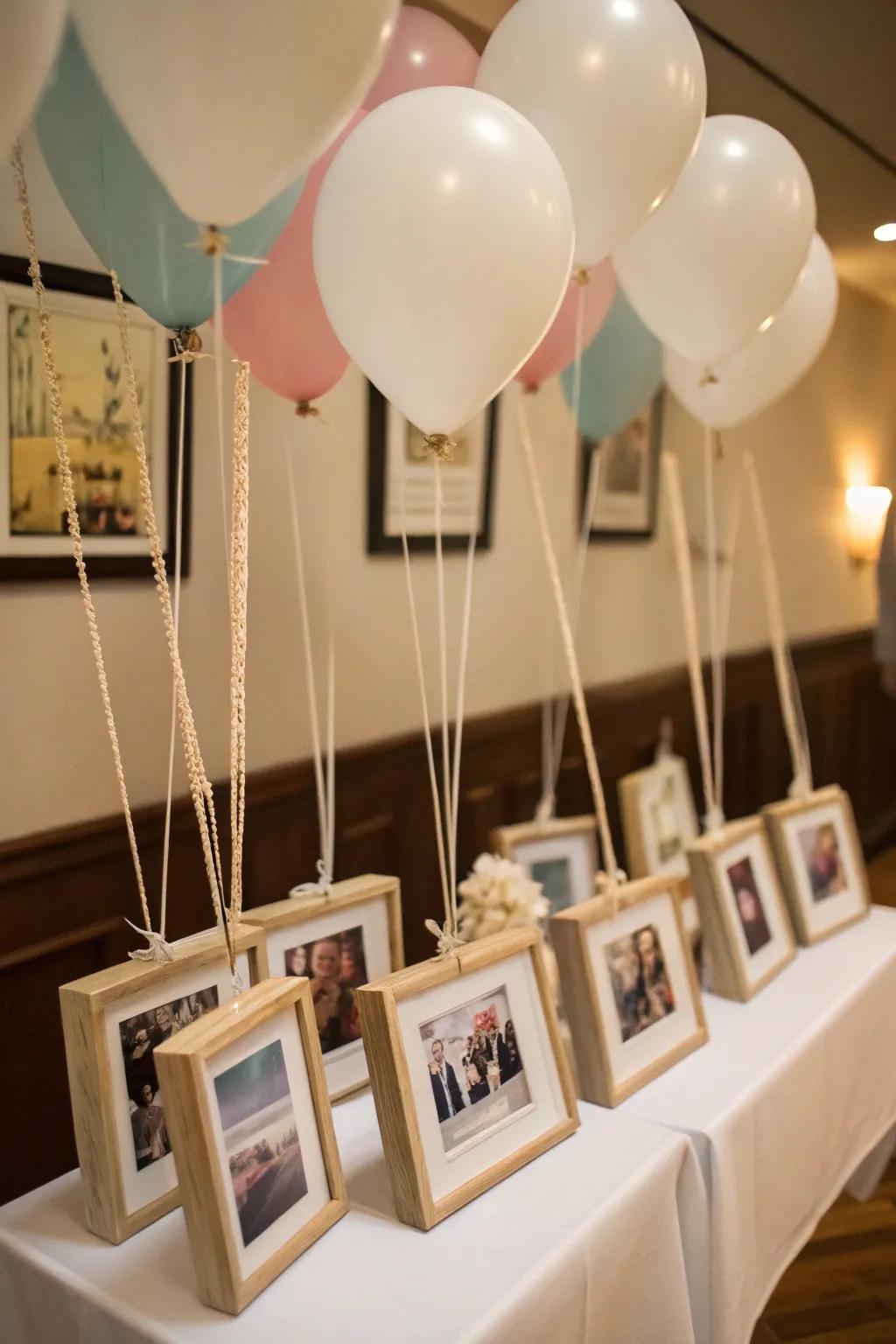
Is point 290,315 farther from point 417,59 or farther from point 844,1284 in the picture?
point 844,1284

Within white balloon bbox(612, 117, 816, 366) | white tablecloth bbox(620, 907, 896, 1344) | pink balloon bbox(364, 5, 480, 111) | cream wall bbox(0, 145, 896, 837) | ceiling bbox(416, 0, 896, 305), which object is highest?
ceiling bbox(416, 0, 896, 305)

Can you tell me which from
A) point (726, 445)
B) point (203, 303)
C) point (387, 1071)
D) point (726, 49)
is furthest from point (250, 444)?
point (726, 445)

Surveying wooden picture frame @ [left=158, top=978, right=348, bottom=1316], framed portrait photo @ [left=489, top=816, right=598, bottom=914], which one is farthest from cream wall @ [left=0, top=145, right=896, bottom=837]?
wooden picture frame @ [left=158, top=978, right=348, bottom=1316]

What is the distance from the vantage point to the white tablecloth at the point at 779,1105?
1.43 meters

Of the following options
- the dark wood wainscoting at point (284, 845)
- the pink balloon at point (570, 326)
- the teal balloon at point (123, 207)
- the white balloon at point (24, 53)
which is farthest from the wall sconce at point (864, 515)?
the white balloon at point (24, 53)

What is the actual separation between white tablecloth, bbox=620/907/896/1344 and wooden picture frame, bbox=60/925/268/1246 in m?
0.64

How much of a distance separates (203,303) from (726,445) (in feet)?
8.58

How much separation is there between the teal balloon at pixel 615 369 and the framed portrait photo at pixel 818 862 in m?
0.82

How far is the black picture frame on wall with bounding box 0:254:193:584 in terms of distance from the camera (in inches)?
55.7

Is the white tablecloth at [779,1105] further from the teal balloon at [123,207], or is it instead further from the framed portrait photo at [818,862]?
the teal balloon at [123,207]

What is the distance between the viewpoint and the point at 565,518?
103 inches

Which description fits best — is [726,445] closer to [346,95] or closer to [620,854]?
[620,854]

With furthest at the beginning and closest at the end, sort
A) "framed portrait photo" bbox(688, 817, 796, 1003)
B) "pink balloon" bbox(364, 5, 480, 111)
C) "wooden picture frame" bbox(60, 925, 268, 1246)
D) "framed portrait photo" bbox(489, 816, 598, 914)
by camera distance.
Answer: "framed portrait photo" bbox(489, 816, 598, 914) → "framed portrait photo" bbox(688, 817, 796, 1003) → "pink balloon" bbox(364, 5, 480, 111) → "wooden picture frame" bbox(60, 925, 268, 1246)

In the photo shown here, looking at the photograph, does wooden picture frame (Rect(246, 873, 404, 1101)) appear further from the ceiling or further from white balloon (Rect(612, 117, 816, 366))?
the ceiling
